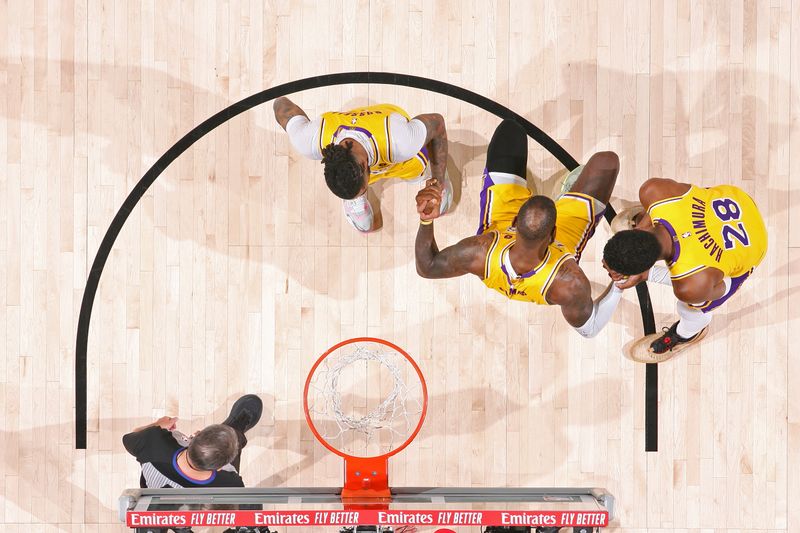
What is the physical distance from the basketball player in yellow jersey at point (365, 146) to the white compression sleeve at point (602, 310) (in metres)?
1.32

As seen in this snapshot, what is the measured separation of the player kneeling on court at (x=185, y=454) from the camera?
4.17 meters

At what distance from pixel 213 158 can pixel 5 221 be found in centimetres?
162

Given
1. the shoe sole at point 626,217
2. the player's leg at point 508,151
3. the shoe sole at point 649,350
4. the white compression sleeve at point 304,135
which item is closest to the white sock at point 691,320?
the shoe sole at point 649,350

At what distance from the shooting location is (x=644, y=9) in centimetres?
507

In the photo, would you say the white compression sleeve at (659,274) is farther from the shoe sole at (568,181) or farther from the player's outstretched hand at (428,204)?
the player's outstretched hand at (428,204)

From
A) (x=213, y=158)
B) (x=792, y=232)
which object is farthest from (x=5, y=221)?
(x=792, y=232)

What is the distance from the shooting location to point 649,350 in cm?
489

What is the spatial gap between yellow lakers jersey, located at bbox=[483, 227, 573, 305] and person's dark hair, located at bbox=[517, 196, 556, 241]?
307 mm

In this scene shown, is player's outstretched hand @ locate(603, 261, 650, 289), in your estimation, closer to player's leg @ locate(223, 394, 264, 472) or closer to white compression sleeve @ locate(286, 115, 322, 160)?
white compression sleeve @ locate(286, 115, 322, 160)

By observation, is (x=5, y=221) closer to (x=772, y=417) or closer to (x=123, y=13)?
(x=123, y=13)

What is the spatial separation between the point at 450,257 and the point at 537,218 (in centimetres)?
75

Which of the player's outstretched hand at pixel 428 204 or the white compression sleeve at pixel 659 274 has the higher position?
the player's outstretched hand at pixel 428 204

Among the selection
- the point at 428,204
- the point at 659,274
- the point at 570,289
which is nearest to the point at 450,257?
the point at 428,204

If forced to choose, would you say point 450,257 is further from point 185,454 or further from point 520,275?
point 185,454
